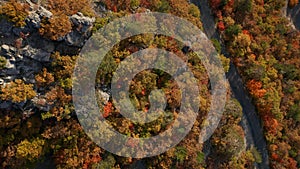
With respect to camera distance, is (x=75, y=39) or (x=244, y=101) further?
(x=244, y=101)

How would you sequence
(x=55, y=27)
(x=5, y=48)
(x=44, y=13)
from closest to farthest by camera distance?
(x=5, y=48)
(x=55, y=27)
(x=44, y=13)

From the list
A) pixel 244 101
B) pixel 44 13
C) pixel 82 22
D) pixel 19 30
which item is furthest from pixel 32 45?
pixel 244 101

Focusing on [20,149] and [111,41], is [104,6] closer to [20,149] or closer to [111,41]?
Answer: [111,41]

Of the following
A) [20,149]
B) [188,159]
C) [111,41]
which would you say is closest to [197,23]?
[111,41]

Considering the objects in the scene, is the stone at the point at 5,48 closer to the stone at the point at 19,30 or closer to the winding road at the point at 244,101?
the stone at the point at 19,30

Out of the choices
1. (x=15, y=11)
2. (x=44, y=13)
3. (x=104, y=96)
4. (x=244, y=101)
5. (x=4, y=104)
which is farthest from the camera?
(x=244, y=101)

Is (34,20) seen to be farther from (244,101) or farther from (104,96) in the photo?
(244,101)

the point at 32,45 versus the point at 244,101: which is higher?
the point at 244,101
